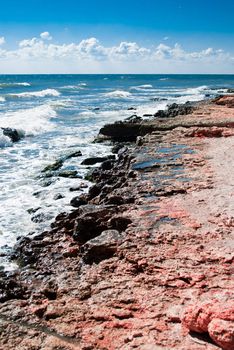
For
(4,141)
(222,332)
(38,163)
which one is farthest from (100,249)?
(4,141)

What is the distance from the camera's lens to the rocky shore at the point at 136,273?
4.83 metres

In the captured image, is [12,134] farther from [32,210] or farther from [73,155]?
[32,210]

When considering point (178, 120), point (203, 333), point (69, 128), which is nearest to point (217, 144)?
point (178, 120)

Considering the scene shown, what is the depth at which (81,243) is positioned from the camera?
313 inches

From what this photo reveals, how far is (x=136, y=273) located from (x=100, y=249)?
1.01m

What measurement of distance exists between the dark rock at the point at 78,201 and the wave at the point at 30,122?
53.7 feet

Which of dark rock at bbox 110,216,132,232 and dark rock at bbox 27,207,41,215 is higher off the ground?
dark rock at bbox 110,216,132,232

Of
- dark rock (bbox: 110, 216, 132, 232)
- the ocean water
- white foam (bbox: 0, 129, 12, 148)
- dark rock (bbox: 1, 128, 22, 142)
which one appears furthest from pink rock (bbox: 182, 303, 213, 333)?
dark rock (bbox: 1, 128, 22, 142)

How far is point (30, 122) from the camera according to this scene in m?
31.9

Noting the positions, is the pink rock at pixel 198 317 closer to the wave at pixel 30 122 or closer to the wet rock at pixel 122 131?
the wet rock at pixel 122 131

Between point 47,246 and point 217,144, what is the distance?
316 inches

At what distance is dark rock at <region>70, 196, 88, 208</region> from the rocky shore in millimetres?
1174

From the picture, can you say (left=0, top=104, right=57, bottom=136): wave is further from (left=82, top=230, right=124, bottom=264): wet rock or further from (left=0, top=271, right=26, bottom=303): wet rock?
(left=0, top=271, right=26, bottom=303): wet rock

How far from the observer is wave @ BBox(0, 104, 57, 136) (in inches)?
1144
